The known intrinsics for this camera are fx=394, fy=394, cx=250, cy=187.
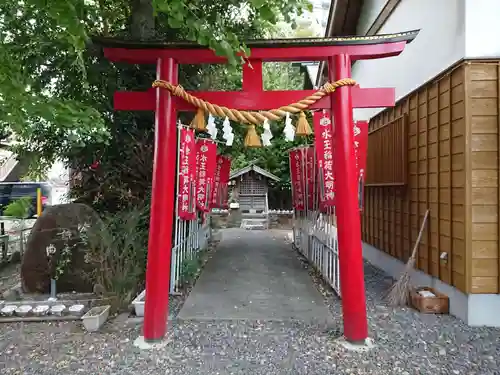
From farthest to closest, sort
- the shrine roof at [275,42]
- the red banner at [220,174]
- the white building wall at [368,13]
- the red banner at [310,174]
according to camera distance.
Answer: the red banner at [220,174]
the white building wall at [368,13]
the red banner at [310,174]
the shrine roof at [275,42]

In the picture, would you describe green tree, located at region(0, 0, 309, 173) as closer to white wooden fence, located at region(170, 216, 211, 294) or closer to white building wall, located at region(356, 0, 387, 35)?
white wooden fence, located at region(170, 216, 211, 294)

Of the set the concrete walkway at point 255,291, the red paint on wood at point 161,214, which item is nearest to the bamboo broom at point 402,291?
the concrete walkway at point 255,291

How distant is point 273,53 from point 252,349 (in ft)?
11.9

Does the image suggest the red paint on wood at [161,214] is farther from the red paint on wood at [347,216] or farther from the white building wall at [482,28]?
the white building wall at [482,28]

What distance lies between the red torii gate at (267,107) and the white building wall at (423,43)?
1.13 m

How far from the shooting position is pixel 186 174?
732 centimetres

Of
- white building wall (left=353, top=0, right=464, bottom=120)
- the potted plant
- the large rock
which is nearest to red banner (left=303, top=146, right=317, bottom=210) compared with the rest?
white building wall (left=353, top=0, right=464, bottom=120)

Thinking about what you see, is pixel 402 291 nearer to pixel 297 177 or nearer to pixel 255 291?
pixel 255 291

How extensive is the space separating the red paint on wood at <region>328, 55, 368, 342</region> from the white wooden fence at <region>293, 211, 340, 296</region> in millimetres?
2004

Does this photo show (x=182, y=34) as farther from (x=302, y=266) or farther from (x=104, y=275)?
(x=302, y=266)

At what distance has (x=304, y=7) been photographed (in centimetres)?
447

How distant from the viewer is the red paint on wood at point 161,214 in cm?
480

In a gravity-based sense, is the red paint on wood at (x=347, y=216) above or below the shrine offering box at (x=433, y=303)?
above

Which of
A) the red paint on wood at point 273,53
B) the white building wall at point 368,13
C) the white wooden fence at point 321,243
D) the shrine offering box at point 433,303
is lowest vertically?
the shrine offering box at point 433,303
